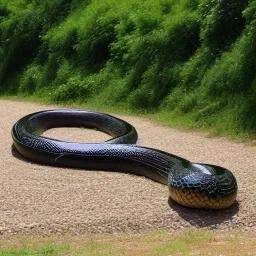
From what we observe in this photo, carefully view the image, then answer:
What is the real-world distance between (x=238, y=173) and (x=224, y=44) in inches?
272

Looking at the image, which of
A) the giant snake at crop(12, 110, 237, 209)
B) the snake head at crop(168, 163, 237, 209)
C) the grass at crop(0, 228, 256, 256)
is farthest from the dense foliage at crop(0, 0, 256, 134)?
the grass at crop(0, 228, 256, 256)

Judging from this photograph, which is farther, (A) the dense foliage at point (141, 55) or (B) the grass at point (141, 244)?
(A) the dense foliage at point (141, 55)

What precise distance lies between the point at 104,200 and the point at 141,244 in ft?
5.96

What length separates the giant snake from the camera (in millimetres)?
7574

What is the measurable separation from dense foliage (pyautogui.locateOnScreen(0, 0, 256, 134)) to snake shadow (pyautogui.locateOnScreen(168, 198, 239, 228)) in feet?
16.4

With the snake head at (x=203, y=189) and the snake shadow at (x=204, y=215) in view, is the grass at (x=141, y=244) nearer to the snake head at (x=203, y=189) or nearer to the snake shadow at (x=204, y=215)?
the snake shadow at (x=204, y=215)

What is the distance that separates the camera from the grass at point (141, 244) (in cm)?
578

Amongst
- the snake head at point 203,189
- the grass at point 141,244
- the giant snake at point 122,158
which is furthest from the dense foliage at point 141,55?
the grass at point 141,244

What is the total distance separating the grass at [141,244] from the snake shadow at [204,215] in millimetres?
301

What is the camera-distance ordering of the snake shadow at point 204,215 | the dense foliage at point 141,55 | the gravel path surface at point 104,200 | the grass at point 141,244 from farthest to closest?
the dense foliage at point 141,55 → the snake shadow at point 204,215 → the gravel path surface at point 104,200 → the grass at point 141,244

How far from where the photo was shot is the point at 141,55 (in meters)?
17.8

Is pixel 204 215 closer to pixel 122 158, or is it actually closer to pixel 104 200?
pixel 104 200

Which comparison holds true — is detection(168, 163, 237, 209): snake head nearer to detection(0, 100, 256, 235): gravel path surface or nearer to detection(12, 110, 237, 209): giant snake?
detection(12, 110, 237, 209): giant snake

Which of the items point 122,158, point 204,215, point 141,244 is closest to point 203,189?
point 204,215
